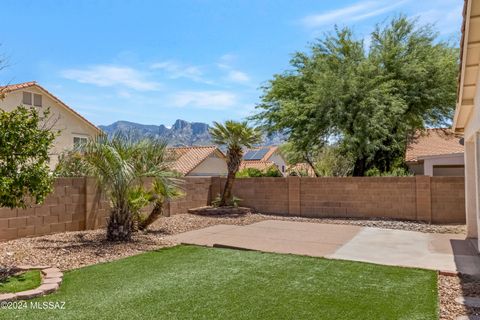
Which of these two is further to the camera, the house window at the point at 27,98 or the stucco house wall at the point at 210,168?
the stucco house wall at the point at 210,168

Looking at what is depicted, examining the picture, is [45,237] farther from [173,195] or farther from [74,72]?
[74,72]

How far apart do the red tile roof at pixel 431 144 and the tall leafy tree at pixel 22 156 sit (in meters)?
18.8

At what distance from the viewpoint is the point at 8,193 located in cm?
598

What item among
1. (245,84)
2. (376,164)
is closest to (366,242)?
(376,164)

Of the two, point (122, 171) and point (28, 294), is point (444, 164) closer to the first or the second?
point (122, 171)

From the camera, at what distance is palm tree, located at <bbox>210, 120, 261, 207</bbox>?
1580cm

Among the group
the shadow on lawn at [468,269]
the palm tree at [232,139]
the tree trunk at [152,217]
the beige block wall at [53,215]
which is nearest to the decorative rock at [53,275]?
the beige block wall at [53,215]

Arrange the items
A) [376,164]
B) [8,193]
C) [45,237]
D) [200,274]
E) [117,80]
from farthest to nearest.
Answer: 1. [376,164]
2. [117,80]
3. [45,237]
4. [200,274]
5. [8,193]

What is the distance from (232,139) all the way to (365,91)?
667 centimetres

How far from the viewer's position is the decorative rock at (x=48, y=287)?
5418 millimetres

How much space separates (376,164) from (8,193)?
20.1 m

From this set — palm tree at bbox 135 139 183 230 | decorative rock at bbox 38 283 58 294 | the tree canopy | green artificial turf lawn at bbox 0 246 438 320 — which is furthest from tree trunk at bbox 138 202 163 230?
the tree canopy

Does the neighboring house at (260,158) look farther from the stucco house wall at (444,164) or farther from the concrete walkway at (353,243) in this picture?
the concrete walkway at (353,243)

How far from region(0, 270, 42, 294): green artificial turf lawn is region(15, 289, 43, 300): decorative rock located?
180mm
